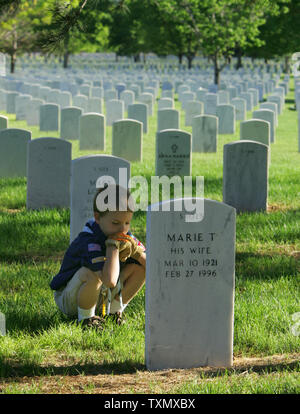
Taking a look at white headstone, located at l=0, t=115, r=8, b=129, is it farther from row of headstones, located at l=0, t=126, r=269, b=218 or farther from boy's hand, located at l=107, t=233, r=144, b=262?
boy's hand, located at l=107, t=233, r=144, b=262

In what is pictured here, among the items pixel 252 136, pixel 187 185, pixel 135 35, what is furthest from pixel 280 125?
pixel 135 35

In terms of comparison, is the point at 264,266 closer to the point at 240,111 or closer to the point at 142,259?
the point at 142,259

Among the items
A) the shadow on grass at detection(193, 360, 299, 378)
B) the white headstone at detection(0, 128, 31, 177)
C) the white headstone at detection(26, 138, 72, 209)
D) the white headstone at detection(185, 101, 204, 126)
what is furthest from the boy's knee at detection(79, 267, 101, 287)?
the white headstone at detection(185, 101, 204, 126)

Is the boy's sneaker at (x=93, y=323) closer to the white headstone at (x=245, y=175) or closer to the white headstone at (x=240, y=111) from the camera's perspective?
the white headstone at (x=245, y=175)

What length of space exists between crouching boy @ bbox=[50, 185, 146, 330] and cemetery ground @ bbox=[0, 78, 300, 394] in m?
0.15

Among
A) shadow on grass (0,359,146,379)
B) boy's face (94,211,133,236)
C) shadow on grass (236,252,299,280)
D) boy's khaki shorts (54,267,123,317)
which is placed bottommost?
shadow on grass (236,252,299,280)

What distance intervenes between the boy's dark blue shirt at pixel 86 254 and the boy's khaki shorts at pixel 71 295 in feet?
0.16

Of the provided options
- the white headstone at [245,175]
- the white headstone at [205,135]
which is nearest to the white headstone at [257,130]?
the white headstone at [205,135]

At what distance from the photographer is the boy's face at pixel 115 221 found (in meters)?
5.55

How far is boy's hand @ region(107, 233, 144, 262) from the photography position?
18.1 ft

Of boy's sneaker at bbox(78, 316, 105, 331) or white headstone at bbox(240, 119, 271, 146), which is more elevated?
white headstone at bbox(240, 119, 271, 146)

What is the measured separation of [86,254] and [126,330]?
614 millimetres

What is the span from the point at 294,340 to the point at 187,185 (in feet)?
20.3

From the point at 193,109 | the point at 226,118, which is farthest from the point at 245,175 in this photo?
the point at 193,109
